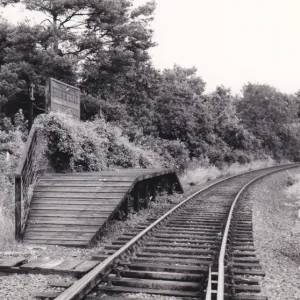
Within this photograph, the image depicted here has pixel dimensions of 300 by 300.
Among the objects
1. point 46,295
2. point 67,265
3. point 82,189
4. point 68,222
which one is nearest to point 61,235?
point 68,222

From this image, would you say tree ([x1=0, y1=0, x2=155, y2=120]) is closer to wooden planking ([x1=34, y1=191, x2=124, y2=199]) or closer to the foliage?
the foliage

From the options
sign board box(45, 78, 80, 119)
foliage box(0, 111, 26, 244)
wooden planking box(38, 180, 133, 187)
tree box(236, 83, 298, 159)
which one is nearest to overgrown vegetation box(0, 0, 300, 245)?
sign board box(45, 78, 80, 119)

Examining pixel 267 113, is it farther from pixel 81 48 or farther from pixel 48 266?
pixel 48 266

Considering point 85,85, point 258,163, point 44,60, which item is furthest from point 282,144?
point 44,60

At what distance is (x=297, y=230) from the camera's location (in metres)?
9.82

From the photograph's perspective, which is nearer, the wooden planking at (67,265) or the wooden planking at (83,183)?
the wooden planking at (67,265)

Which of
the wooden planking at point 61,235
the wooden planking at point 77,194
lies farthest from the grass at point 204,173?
the wooden planking at point 61,235

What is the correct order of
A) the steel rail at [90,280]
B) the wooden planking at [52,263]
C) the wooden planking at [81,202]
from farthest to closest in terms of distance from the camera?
1. the wooden planking at [81,202]
2. the wooden planking at [52,263]
3. the steel rail at [90,280]

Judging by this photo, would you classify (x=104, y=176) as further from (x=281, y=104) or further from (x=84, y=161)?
(x=281, y=104)

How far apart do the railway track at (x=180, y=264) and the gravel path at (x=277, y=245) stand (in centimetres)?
23

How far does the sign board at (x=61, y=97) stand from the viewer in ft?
38.7

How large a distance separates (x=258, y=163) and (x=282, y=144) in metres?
10.2

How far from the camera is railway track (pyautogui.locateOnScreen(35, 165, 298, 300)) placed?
5.04m

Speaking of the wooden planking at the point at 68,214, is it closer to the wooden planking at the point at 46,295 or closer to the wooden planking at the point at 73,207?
the wooden planking at the point at 73,207
